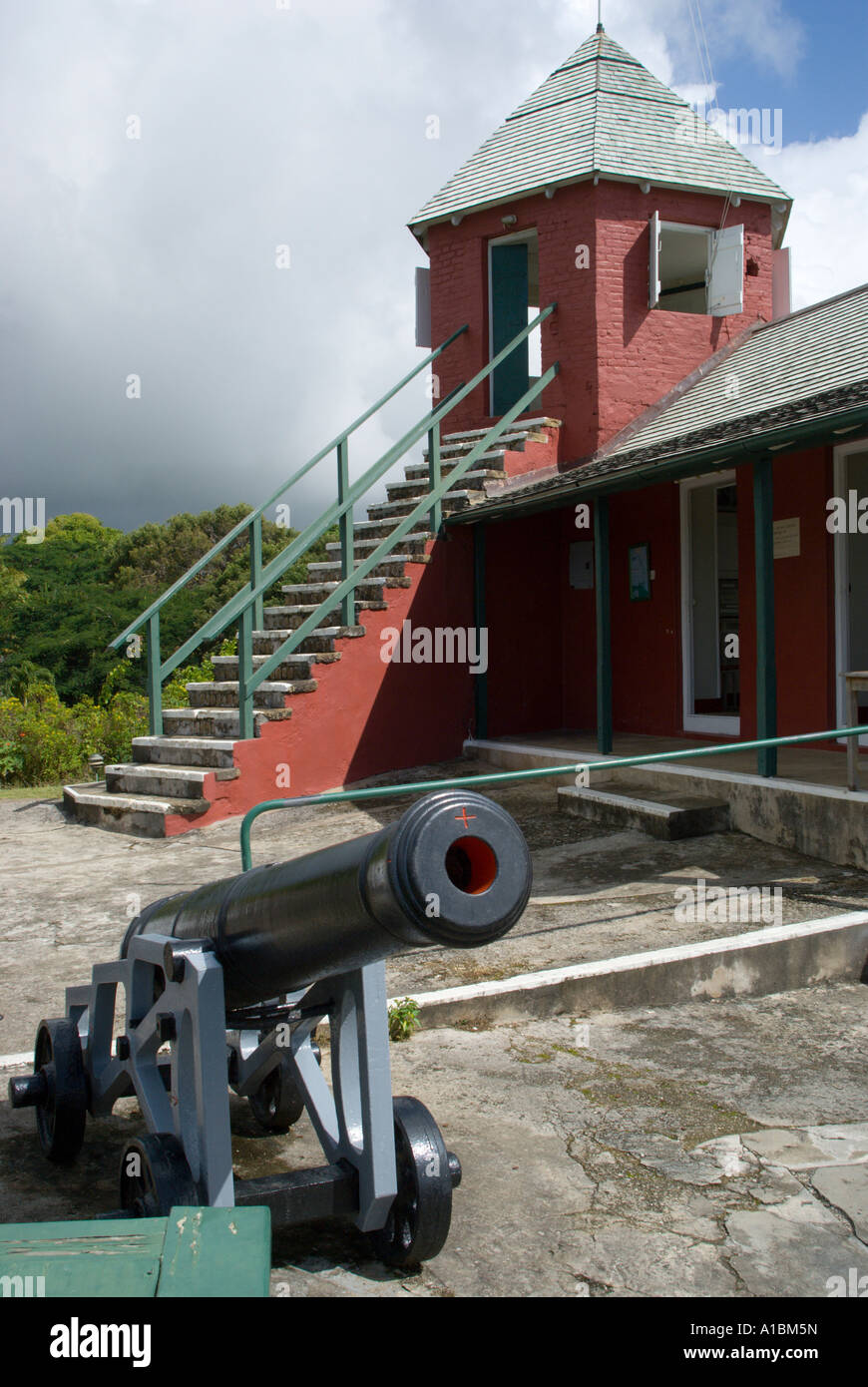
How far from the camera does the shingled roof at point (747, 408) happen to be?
8.10 meters

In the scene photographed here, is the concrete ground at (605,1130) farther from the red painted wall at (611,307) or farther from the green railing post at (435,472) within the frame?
the red painted wall at (611,307)

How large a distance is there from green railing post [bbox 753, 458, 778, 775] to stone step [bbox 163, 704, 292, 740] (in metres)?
4.39

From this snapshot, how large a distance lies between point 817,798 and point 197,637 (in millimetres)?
5598

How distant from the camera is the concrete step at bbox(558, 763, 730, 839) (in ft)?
27.1

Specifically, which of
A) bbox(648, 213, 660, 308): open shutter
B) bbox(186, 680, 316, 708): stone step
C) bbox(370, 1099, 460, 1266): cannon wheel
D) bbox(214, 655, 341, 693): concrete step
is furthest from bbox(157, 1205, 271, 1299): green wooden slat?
bbox(648, 213, 660, 308): open shutter

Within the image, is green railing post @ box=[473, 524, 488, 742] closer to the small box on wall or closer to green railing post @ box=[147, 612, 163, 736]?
the small box on wall

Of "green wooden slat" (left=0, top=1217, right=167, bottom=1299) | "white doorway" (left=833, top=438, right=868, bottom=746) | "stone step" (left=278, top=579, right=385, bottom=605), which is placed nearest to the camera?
"green wooden slat" (left=0, top=1217, right=167, bottom=1299)

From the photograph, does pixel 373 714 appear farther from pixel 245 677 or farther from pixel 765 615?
pixel 765 615

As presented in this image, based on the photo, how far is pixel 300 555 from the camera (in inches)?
454
